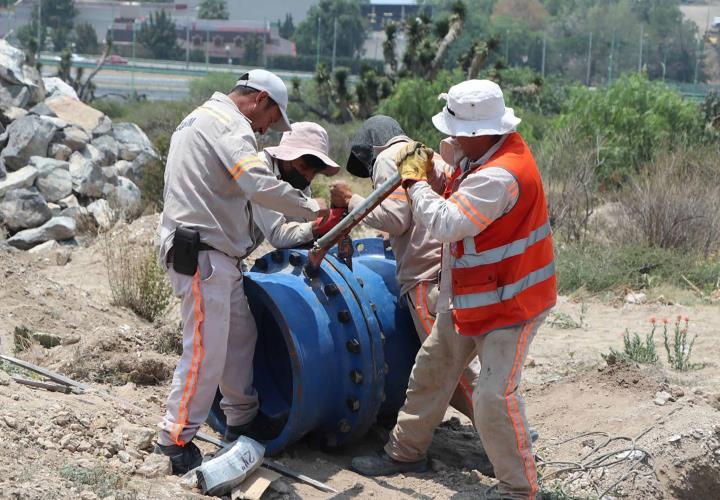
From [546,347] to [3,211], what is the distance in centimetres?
728

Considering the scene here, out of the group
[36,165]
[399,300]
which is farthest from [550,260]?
[36,165]

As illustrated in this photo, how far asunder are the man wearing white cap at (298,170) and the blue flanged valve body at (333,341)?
4.3 inches

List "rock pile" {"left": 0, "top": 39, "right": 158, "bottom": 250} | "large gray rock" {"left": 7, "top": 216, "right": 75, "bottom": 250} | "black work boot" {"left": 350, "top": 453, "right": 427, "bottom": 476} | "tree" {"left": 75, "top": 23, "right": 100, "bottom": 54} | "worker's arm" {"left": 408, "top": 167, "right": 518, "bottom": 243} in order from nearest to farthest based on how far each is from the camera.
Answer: "worker's arm" {"left": 408, "top": 167, "right": 518, "bottom": 243}, "black work boot" {"left": 350, "top": 453, "right": 427, "bottom": 476}, "large gray rock" {"left": 7, "top": 216, "right": 75, "bottom": 250}, "rock pile" {"left": 0, "top": 39, "right": 158, "bottom": 250}, "tree" {"left": 75, "top": 23, "right": 100, "bottom": 54}

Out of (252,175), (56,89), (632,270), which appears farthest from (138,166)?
(252,175)

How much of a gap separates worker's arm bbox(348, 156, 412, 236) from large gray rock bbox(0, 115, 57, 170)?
9657mm

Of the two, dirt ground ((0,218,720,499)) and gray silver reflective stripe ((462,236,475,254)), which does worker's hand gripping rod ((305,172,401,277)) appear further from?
dirt ground ((0,218,720,499))

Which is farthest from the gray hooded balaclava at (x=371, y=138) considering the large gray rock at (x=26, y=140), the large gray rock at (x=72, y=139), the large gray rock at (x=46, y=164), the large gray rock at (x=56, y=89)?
the large gray rock at (x=56, y=89)

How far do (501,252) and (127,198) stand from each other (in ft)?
32.7

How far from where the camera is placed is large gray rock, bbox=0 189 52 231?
503 inches

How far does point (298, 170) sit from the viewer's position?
18.4 ft

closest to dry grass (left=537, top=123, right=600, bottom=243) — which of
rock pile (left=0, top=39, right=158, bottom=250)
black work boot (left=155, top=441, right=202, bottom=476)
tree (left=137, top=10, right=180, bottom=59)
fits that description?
rock pile (left=0, top=39, right=158, bottom=250)

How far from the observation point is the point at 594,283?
10688mm

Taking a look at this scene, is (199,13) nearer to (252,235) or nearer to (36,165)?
(36,165)

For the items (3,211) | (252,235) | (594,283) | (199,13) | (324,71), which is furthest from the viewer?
(199,13)
